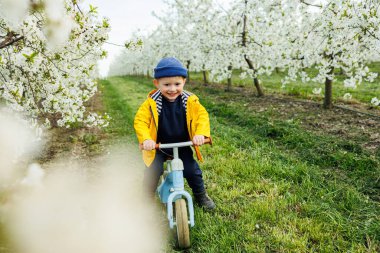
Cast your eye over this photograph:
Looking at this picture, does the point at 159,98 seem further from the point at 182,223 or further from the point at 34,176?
the point at 34,176

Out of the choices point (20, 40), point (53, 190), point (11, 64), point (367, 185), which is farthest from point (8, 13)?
point (367, 185)

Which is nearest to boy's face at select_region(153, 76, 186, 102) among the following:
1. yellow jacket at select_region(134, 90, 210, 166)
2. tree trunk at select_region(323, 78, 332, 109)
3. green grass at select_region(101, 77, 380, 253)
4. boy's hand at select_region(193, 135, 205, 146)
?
yellow jacket at select_region(134, 90, 210, 166)

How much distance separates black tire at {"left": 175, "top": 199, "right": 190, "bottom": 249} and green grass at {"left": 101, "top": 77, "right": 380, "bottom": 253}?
15 centimetres

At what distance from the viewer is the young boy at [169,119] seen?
11.4 feet

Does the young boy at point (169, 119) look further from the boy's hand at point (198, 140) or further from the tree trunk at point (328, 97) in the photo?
the tree trunk at point (328, 97)

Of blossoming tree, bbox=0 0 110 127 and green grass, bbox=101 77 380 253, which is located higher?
blossoming tree, bbox=0 0 110 127

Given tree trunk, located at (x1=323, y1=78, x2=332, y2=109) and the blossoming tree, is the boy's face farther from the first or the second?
tree trunk, located at (x1=323, y1=78, x2=332, y2=109)

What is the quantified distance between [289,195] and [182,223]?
73.2 inches

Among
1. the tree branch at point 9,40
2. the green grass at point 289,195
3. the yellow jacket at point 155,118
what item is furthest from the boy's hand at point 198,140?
the tree branch at point 9,40

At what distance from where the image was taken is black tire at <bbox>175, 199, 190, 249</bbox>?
3.22m

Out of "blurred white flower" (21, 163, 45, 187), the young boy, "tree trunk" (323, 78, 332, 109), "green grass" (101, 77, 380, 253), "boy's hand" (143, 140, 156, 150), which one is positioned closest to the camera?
"boy's hand" (143, 140, 156, 150)

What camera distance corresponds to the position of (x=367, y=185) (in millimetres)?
4695

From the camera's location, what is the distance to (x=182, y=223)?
10.6 feet

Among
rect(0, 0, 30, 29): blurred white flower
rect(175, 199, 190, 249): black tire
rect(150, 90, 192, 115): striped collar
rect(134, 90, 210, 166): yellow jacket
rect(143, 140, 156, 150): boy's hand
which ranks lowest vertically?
rect(175, 199, 190, 249): black tire
